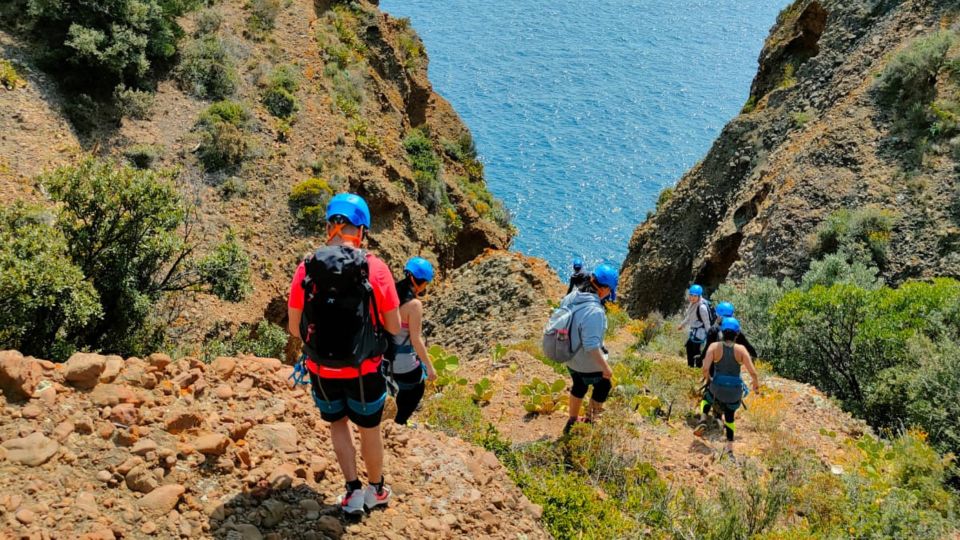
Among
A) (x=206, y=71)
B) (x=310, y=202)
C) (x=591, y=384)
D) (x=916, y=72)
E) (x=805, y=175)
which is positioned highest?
(x=916, y=72)

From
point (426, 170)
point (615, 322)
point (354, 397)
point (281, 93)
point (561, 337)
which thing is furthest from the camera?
point (426, 170)

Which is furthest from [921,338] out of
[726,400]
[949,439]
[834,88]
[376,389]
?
[834,88]

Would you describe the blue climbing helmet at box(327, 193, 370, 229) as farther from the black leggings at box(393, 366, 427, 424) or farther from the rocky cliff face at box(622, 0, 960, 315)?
the rocky cliff face at box(622, 0, 960, 315)

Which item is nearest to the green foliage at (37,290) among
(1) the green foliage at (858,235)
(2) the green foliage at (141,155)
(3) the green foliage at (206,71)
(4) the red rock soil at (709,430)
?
(4) the red rock soil at (709,430)

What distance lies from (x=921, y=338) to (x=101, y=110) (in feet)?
60.6

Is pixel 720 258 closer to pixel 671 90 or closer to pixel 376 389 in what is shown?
pixel 376 389

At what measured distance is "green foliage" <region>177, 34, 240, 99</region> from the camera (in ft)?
64.5

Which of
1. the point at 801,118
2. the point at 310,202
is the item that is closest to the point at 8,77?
the point at 310,202

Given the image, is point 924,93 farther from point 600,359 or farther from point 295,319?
point 295,319

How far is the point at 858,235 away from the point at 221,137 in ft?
52.6

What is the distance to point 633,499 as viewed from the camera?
5.95m

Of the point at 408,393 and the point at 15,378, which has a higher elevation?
the point at 15,378

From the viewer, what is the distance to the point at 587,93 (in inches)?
2163

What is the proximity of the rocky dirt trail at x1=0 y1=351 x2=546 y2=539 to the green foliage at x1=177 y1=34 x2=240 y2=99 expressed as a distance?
16.3 m
